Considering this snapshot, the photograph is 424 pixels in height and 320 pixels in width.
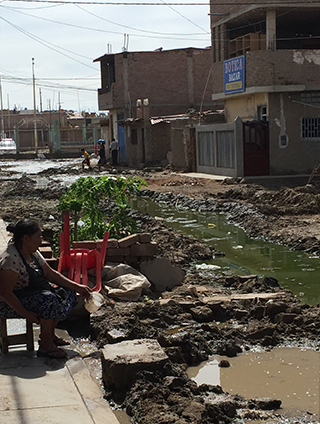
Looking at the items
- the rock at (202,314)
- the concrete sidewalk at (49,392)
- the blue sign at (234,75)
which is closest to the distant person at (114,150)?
the blue sign at (234,75)

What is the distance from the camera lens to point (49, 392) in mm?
4543

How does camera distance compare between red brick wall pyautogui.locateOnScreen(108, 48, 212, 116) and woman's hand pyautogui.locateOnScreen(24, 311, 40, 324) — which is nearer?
woman's hand pyautogui.locateOnScreen(24, 311, 40, 324)

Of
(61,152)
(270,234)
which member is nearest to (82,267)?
(270,234)

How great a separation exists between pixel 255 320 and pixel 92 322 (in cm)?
182

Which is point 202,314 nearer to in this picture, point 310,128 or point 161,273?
point 161,273

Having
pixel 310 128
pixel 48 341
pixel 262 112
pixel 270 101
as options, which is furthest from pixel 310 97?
pixel 48 341

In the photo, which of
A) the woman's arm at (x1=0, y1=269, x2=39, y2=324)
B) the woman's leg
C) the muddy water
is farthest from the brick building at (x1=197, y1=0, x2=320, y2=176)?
the woman's arm at (x1=0, y1=269, x2=39, y2=324)

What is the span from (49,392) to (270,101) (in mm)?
20127

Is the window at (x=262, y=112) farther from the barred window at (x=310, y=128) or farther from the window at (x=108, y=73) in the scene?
the window at (x=108, y=73)

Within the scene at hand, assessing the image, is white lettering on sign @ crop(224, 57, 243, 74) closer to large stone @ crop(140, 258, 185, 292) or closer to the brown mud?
the brown mud

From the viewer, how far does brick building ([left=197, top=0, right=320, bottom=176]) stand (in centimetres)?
2283

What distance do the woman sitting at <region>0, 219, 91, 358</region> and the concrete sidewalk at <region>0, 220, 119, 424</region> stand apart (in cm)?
21

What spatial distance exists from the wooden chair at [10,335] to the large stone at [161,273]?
3124 mm

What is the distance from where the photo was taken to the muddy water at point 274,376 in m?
4.79
